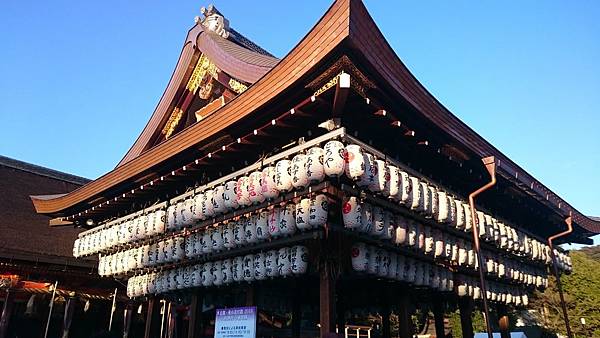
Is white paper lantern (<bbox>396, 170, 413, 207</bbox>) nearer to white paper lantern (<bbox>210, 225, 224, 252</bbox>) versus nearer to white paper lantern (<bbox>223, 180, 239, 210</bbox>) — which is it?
white paper lantern (<bbox>223, 180, 239, 210</bbox>)

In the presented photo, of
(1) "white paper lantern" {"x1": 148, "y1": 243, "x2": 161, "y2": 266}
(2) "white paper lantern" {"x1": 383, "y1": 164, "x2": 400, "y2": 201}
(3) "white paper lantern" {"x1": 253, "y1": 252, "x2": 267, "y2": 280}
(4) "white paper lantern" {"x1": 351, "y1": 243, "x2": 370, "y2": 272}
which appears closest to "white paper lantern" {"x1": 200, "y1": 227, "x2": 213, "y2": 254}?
(3) "white paper lantern" {"x1": 253, "y1": 252, "x2": 267, "y2": 280}

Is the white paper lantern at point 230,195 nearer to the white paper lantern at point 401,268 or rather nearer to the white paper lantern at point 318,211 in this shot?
the white paper lantern at point 318,211

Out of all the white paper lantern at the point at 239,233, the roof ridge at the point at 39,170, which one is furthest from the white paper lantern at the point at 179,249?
the roof ridge at the point at 39,170

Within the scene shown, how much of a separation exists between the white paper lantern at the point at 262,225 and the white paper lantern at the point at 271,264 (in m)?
0.39

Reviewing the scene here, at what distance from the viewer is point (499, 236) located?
1239 centimetres

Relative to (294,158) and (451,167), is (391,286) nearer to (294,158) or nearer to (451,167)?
(451,167)

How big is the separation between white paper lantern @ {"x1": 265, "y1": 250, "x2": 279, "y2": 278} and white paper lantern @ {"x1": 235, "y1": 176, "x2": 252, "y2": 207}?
1.23 meters

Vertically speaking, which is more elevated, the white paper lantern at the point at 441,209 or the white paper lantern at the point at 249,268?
the white paper lantern at the point at 441,209

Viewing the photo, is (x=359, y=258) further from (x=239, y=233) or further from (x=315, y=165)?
(x=239, y=233)

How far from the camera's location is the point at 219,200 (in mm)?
9805

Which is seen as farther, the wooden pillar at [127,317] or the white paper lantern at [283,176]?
the wooden pillar at [127,317]

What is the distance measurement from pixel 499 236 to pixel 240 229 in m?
7.86

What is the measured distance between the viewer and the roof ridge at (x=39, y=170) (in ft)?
79.1

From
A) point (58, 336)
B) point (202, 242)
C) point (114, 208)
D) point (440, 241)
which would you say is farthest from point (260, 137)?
point (58, 336)
